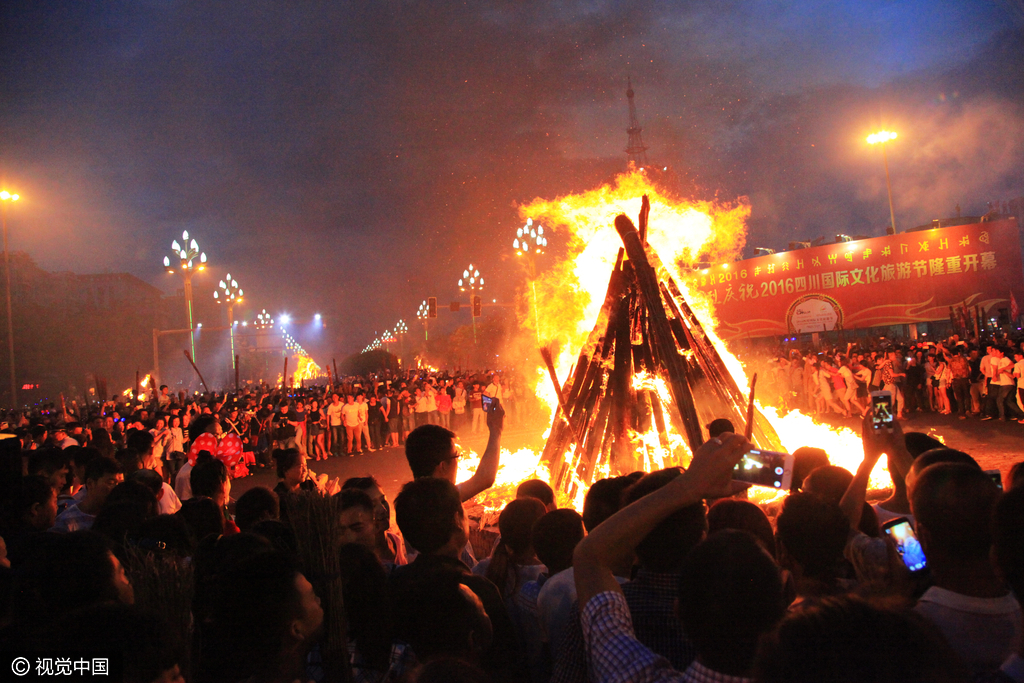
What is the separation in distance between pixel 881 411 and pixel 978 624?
1.58 metres

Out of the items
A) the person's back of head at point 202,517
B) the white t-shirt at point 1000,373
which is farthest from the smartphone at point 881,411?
the white t-shirt at point 1000,373

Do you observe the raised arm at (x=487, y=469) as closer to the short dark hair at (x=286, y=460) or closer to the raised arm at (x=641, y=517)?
the raised arm at (x=641, y=517)

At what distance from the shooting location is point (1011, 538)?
217 centimetres

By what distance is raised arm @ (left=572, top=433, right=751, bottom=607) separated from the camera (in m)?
2.30

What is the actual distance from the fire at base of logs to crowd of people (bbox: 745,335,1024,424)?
10207 millimetres

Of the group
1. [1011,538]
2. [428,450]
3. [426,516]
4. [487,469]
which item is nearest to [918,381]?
[487,469]

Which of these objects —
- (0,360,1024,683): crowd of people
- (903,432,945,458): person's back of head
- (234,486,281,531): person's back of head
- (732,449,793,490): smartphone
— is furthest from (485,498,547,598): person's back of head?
(903,432,945,458): person's back of head

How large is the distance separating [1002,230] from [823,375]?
17595 millimetres

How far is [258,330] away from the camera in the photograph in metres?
131

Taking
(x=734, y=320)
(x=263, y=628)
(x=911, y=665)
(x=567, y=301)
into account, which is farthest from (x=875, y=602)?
(x=734, y=320)

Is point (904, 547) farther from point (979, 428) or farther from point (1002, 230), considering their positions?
point (1002, 230)

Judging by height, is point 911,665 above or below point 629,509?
below

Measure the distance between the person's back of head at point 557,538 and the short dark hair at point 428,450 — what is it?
1.13 meters

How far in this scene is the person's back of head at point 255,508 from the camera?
15.4ft
